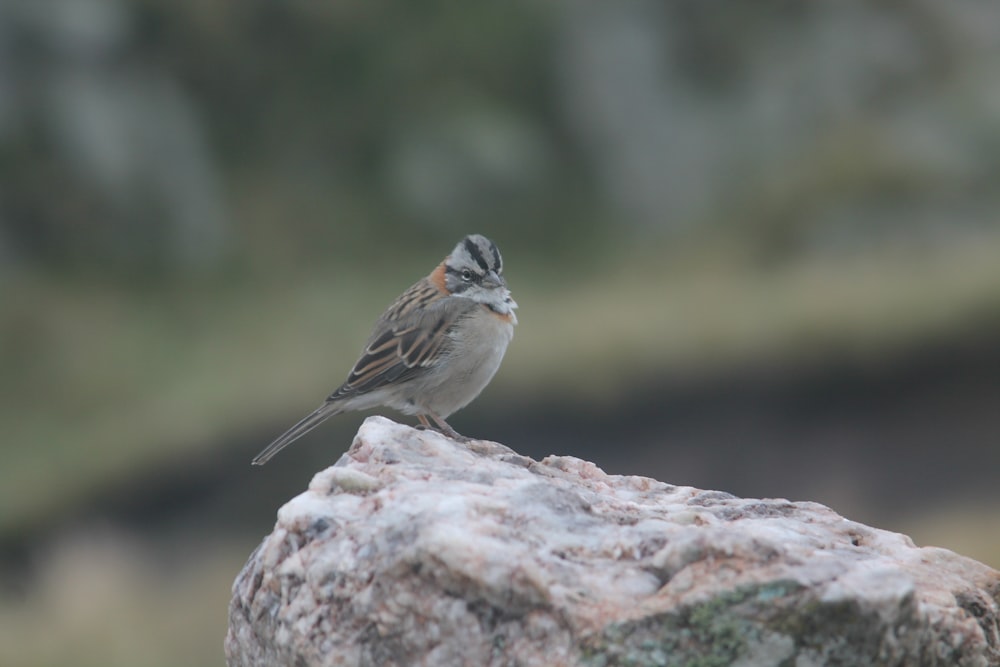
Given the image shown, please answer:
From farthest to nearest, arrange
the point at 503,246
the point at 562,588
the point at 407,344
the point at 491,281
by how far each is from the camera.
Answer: the point at 503,246 < the point at 491,281 < the point at 407,344 < the point at 562,588

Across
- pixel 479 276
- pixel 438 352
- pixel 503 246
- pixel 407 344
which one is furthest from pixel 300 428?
pixel 503 246

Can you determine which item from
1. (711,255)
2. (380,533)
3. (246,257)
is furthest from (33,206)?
(380,533)

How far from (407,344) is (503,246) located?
1258 centimetres

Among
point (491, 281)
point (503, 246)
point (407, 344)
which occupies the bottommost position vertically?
point (407, 344)

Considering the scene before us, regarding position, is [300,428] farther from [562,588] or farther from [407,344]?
[562,588]

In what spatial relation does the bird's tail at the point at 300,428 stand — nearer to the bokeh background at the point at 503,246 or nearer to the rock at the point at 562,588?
the rock at the point at 562,588

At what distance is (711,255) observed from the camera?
72.6 feet

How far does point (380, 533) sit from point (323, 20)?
19.2m

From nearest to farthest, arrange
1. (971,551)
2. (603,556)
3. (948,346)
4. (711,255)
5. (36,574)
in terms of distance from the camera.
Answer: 1. (603,556)
2. (971,551)
3. (36,574)
4. (948,346)
5. (711,255)

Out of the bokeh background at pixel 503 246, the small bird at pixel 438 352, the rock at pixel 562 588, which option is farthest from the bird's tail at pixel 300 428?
the bokeh background at pixel 503 246

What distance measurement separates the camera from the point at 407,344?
945 cm

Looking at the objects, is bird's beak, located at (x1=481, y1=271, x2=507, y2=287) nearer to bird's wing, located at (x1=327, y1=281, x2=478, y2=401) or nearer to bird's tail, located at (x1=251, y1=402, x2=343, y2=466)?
bird's wing, located at (x1=327, y1=281, x2=478, y2=401)

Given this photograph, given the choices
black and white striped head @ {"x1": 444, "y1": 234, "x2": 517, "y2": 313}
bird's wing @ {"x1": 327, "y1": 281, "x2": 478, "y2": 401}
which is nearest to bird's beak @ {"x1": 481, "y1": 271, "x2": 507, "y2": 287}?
black and white striped head @ {"x1": 444, "y1": 234, "x2": 517, "y2": 313}

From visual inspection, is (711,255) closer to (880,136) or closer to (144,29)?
(880,136)
